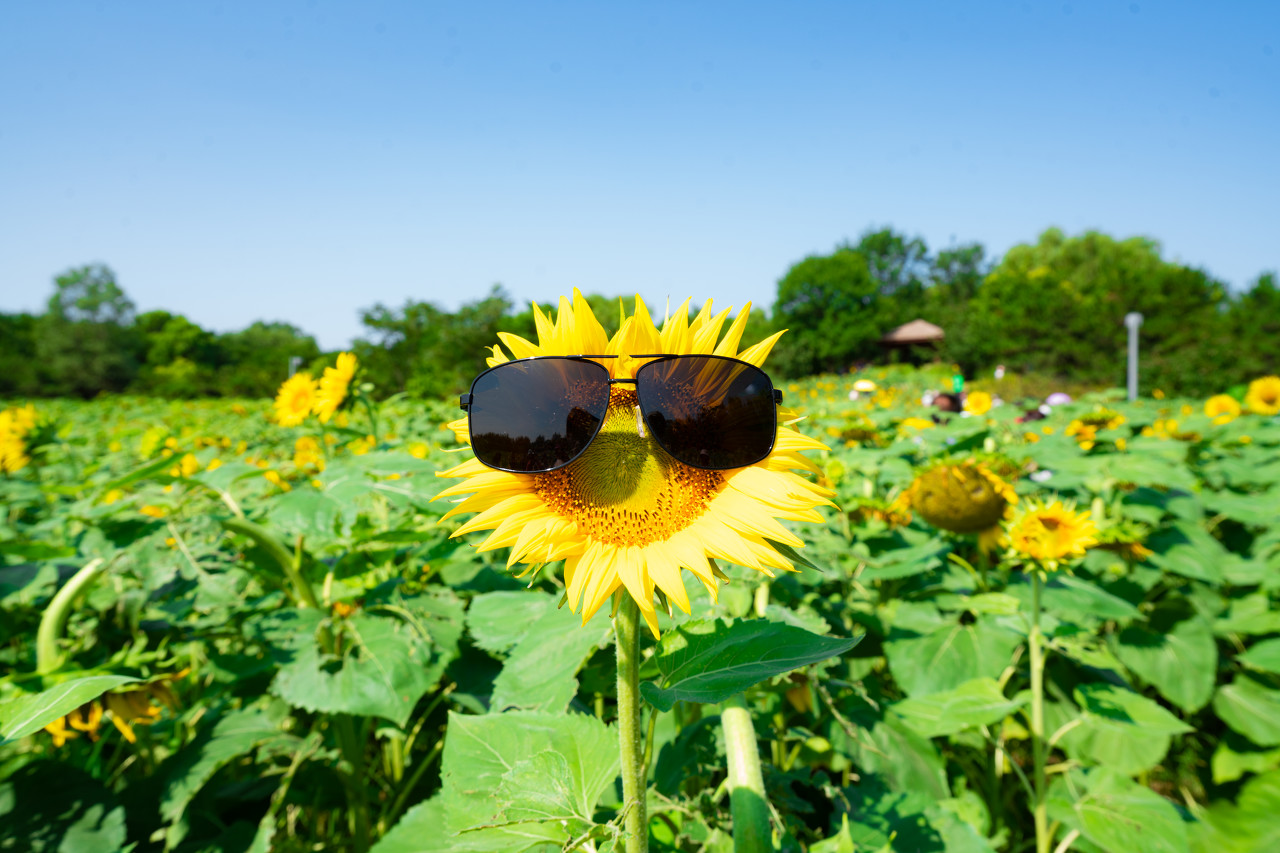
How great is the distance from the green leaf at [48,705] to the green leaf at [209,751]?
63 centimetres

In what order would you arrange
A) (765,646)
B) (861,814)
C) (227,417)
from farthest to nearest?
(227,417), (861,814), (765,646)

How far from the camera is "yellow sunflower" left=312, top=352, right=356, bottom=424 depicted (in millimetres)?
2564

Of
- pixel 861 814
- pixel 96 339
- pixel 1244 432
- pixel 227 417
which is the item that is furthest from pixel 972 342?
pixel 96 339

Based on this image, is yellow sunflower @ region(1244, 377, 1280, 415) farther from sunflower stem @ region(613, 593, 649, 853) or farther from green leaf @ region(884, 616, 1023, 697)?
sunflower stem @ region(613, 593, 649, 853)

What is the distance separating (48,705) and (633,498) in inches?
33.8

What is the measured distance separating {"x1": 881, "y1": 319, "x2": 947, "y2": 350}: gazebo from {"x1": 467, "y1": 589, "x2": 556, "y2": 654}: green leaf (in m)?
42.8

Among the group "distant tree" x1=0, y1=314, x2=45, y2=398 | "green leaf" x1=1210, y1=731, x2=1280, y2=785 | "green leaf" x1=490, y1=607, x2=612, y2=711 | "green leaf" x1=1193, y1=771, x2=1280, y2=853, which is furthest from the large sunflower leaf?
"distant tree" x1=0, y1=314, x2=45, y2=398

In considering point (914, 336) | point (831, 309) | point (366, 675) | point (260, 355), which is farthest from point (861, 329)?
point (366, 675)

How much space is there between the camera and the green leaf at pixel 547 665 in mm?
917

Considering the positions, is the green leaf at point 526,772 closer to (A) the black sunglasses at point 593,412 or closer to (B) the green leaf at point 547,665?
(B) the green leaf at point 547,665

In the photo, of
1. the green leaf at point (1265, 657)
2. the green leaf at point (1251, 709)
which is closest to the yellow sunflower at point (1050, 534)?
the green leaf at point (1265, 657)

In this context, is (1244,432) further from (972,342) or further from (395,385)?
(972,342)

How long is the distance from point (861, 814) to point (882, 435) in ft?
10.9

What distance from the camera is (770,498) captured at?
74 centimetres
